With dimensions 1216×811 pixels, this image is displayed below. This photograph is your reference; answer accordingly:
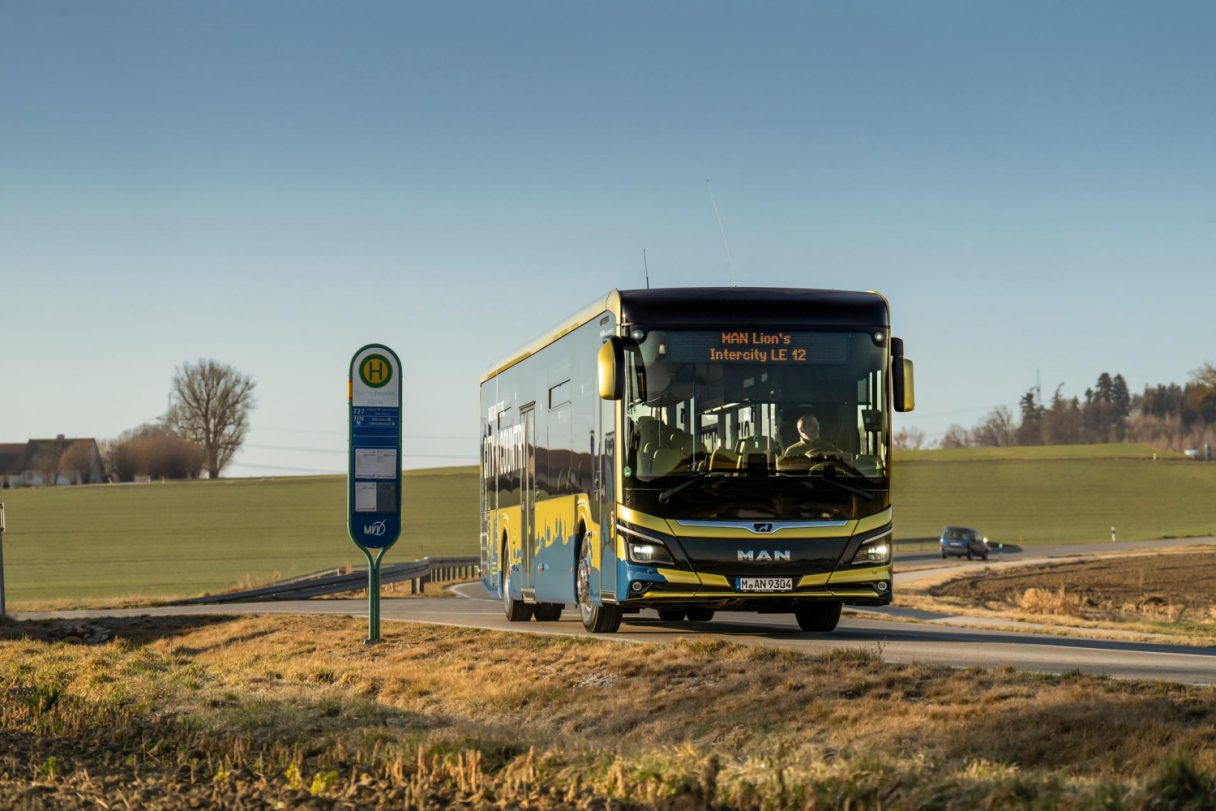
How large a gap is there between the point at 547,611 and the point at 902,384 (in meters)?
9.19

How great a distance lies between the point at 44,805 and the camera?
8.93m

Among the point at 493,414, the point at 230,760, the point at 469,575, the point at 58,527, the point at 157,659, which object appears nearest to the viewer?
the point at 230,760

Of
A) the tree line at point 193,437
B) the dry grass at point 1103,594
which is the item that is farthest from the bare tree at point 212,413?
the dry grass at point 1103,594

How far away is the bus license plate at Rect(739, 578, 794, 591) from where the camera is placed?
16.6 meters

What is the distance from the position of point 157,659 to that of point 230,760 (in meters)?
10.3

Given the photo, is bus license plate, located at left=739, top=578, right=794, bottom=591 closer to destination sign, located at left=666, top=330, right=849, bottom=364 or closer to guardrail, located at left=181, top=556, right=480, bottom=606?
destination sign, located at left=666, top=330, right=849, bottom=364

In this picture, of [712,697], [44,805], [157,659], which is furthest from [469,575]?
[44,805]

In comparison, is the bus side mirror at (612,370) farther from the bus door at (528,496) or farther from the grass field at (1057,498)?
the grass field at (1057,498)

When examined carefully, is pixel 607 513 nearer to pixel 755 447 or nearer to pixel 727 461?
pixel 727 461

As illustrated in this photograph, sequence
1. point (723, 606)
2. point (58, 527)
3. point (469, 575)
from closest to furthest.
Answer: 1. point (723, 606)
2. point (469, 575)
3. point (58, 527)

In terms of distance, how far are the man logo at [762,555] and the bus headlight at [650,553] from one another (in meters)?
0.74

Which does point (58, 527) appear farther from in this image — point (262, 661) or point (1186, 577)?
point (262, 661)

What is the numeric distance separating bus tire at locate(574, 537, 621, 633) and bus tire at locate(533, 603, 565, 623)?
4859 mm

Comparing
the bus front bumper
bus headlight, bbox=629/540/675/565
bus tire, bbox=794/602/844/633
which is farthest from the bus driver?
bus tire, bbox=794/602/844/633
